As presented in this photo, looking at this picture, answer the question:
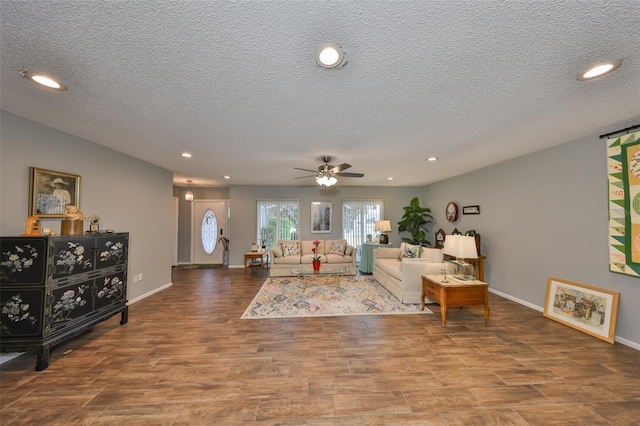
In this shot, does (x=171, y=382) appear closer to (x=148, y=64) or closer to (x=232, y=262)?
(x=148, y=64)

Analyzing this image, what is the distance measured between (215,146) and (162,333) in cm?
261

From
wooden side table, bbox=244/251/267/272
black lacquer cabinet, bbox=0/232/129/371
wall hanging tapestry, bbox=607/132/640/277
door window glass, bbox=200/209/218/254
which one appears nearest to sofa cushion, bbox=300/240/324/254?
wooden side table, bbox=244/251/267/272

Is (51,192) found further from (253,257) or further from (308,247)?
(308,247)

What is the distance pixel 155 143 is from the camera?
3.29 meters

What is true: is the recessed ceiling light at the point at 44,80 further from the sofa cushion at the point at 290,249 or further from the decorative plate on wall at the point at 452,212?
the decorative plate on wall at the point at 452,212

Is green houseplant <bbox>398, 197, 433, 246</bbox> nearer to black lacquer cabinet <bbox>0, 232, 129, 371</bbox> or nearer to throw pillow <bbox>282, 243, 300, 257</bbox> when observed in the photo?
throw pillow <bbox>282, 243, 300, 257</bbox>

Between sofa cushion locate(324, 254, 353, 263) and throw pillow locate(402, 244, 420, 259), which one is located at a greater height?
throw pillow locate(402, 244, 420, 259)

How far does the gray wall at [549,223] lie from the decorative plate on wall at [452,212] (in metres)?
0.50

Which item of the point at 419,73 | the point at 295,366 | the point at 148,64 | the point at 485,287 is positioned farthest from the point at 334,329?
the point at 148,64

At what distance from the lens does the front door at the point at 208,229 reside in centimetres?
740

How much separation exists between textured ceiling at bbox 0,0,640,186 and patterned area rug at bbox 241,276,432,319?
258 cm

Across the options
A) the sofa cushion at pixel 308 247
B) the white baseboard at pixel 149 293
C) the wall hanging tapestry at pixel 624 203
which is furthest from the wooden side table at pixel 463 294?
the white baseboard at pixel 149 293

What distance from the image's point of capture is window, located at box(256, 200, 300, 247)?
23.9ft

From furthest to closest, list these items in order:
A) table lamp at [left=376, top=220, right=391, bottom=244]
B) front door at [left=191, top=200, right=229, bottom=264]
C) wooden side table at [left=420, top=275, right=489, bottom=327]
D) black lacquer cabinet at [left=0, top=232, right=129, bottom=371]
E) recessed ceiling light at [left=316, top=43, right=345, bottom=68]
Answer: front door at [left=191, top=200, right=229, bottom=264], table lamp at [left=376, top=220, right=391, bottom=244], wooden side table at [left=420, top=275, right=489, bottom=327], black lacquer cabinet at [left=0, top=232, right=129, bottom=371], recessed ceiling light at [left=316, top=43, right=345, bottom=68]
